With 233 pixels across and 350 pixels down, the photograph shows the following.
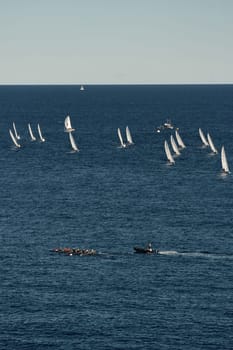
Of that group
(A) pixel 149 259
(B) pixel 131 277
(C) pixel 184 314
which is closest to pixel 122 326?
(C) pixel 184 314

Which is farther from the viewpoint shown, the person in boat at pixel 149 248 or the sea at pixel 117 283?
the person in boat at pixel 149 248

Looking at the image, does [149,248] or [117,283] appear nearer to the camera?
[117,283]

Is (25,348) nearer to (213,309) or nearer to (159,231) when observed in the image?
(213,309)

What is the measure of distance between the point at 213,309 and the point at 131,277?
65.7 ft

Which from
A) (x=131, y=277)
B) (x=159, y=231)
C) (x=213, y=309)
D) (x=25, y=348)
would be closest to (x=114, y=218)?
(x=159, y=231)

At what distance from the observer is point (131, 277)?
493 feet

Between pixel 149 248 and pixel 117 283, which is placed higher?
pixel 149 248

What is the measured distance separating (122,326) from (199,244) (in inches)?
1788

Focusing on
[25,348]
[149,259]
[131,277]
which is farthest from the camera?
[149,259]

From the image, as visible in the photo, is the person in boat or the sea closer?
the sea

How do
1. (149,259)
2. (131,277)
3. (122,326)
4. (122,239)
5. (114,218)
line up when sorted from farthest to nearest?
(114,218)
(122,239)
(149,259)
(131,277)
(122,326)

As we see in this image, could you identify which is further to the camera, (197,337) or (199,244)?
(199,244)

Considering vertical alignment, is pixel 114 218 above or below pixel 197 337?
above

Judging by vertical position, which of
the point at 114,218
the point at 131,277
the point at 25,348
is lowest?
the point at 25,348
